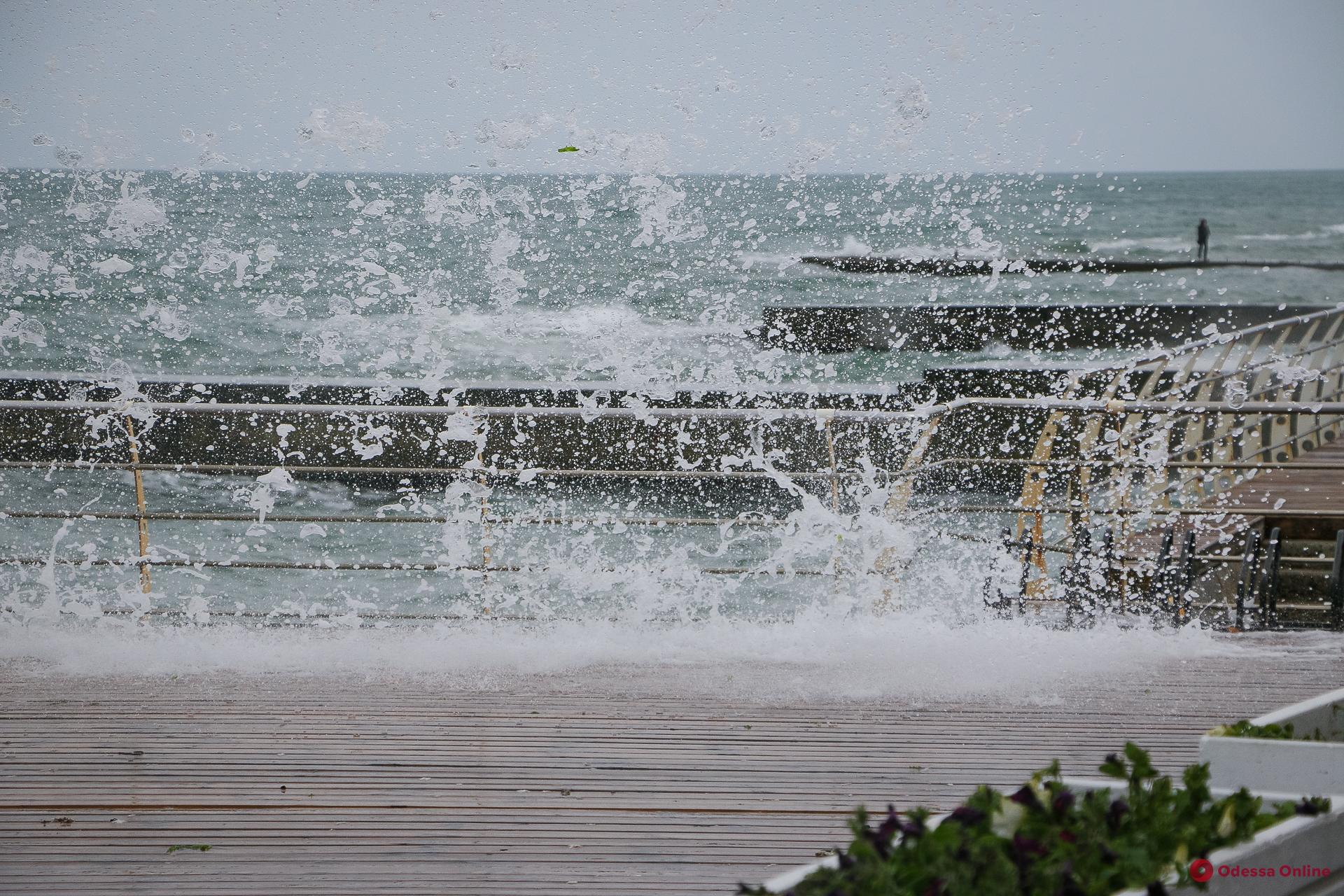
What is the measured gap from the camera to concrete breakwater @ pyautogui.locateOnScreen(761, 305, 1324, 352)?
19.9 meters

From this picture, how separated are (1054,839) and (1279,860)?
0.75 feet

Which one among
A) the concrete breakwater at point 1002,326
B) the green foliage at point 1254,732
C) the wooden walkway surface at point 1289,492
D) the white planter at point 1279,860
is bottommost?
the wooden walkway surface at point 1289,492

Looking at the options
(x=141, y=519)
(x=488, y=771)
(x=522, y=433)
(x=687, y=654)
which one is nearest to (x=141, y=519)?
(x=141, y=519)

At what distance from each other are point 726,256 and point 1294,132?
1470 cm

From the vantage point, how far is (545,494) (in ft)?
43.3

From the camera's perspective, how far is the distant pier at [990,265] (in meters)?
25.8

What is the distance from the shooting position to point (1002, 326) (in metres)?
20.6

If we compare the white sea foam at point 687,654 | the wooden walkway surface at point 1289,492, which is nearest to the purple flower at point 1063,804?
the white sea foam at point 687,654

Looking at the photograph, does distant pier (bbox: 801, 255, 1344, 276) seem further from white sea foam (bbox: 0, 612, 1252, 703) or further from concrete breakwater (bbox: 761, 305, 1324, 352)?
white sea foam (bbox: 0, 612, 1252, 703)

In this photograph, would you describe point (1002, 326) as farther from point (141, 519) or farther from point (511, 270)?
point (141, 519)

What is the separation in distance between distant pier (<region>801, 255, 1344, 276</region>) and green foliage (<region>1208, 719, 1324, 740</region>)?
2506 centimetres

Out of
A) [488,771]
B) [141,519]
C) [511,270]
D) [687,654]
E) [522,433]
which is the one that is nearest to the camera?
[488,771]

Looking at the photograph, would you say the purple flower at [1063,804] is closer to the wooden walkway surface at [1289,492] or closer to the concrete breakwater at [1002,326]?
the wooden walkway surface at [1289,492]

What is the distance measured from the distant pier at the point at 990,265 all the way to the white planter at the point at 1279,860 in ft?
82.9
